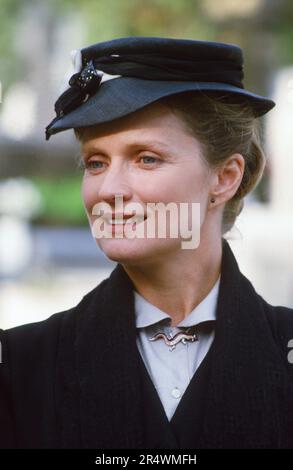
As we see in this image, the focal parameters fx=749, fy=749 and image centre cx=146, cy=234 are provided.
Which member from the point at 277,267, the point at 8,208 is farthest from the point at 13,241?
the point at 277,267

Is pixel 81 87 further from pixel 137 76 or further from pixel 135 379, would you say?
pixel 135 379

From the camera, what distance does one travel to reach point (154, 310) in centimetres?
153

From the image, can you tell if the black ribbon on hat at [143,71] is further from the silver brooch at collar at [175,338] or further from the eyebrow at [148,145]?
the silver brooch at collar at [175,338]

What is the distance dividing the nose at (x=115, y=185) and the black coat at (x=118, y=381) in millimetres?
232

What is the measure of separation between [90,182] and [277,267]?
2862 mm

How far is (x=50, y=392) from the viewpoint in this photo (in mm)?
1454

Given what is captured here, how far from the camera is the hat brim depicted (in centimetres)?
141

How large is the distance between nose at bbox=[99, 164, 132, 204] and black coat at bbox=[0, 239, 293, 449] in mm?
232

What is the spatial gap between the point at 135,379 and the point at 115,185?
0.37 meters

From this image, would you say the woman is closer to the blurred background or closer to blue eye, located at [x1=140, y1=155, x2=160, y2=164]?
blue eye, located at [x1=140, y1=155, x2=160, y2=164]

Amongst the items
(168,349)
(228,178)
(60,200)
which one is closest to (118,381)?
(168,349)

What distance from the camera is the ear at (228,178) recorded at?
1.58 m

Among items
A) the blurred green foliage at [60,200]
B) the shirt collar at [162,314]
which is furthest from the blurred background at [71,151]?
the shirt collar at [162,314]

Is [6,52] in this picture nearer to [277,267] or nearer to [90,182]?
[277,267]
